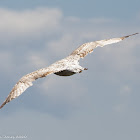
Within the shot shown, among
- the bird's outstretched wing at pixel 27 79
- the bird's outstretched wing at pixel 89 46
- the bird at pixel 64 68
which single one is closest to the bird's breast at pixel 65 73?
the bird at pixel 64 68

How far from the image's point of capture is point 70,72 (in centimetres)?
3841

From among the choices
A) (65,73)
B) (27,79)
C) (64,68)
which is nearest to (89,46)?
(65,73)

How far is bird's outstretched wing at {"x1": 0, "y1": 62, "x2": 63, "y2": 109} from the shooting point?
3303cm

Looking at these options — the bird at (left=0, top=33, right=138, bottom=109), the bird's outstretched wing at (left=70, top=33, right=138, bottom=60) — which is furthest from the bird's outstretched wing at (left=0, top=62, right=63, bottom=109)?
the bird's outstretched wing at (left=70, top=33, right=138, bottom=60)

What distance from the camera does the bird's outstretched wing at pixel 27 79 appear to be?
Result: 33031mm

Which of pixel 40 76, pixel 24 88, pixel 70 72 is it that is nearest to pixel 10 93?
pixel 24 88

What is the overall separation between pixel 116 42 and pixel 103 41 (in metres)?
1.24

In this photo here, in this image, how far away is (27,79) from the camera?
115 feet

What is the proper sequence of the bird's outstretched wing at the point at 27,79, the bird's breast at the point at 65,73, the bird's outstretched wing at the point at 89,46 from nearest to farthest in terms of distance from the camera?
the bird's outstretched wing at the point at 27,79
the bird's breast at the point at 65,73
the bird's outstretched wing at the point at 89,46

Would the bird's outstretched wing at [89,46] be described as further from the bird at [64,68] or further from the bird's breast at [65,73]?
the bird's breast at [65,73]

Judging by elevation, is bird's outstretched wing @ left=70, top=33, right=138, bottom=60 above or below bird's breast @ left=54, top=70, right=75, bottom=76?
above

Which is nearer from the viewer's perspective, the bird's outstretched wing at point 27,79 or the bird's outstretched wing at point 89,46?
the bird's outstretched wing at point 27,79

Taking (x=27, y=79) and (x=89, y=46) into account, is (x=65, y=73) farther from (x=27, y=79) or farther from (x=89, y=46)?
(x=89, y=46)

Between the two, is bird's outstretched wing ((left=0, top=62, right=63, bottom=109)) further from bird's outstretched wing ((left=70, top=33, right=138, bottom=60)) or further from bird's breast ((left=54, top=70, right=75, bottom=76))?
bird's outstretched wing ((left=70, top=33, right=138, bottom=60))
